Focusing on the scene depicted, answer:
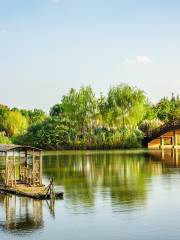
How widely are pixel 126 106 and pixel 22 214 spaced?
243 ft

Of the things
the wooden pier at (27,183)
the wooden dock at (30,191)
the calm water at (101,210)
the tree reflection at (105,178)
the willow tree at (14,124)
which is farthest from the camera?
the willow tree at (14,124)

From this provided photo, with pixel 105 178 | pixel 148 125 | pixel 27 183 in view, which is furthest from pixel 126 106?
pixel 27 183

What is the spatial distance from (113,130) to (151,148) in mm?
7450

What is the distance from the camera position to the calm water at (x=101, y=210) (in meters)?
27.1

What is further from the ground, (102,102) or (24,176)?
(102,102)

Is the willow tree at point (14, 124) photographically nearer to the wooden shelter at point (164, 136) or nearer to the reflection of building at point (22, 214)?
the wooden shelter at point (164, 136)

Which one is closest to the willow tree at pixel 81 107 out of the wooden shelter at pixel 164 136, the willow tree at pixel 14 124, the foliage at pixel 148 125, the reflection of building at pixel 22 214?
the foliage at pixel 148 125

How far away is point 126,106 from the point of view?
104812 millimetres

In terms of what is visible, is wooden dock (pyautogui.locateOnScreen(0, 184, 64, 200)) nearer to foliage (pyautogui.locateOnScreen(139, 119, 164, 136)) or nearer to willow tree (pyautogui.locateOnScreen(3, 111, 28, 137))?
foliage (pyautogui.locateOnScreen(139, 119, 164, 136))

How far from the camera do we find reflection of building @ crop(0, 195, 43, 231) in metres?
28.5

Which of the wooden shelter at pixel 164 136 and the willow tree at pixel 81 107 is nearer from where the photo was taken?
the wooden shelter at pixel 164 136

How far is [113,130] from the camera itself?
4013 inches

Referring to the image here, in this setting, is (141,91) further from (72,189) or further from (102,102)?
(72,189)

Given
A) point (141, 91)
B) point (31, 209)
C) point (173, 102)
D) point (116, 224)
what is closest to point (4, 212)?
point (31, 209)
